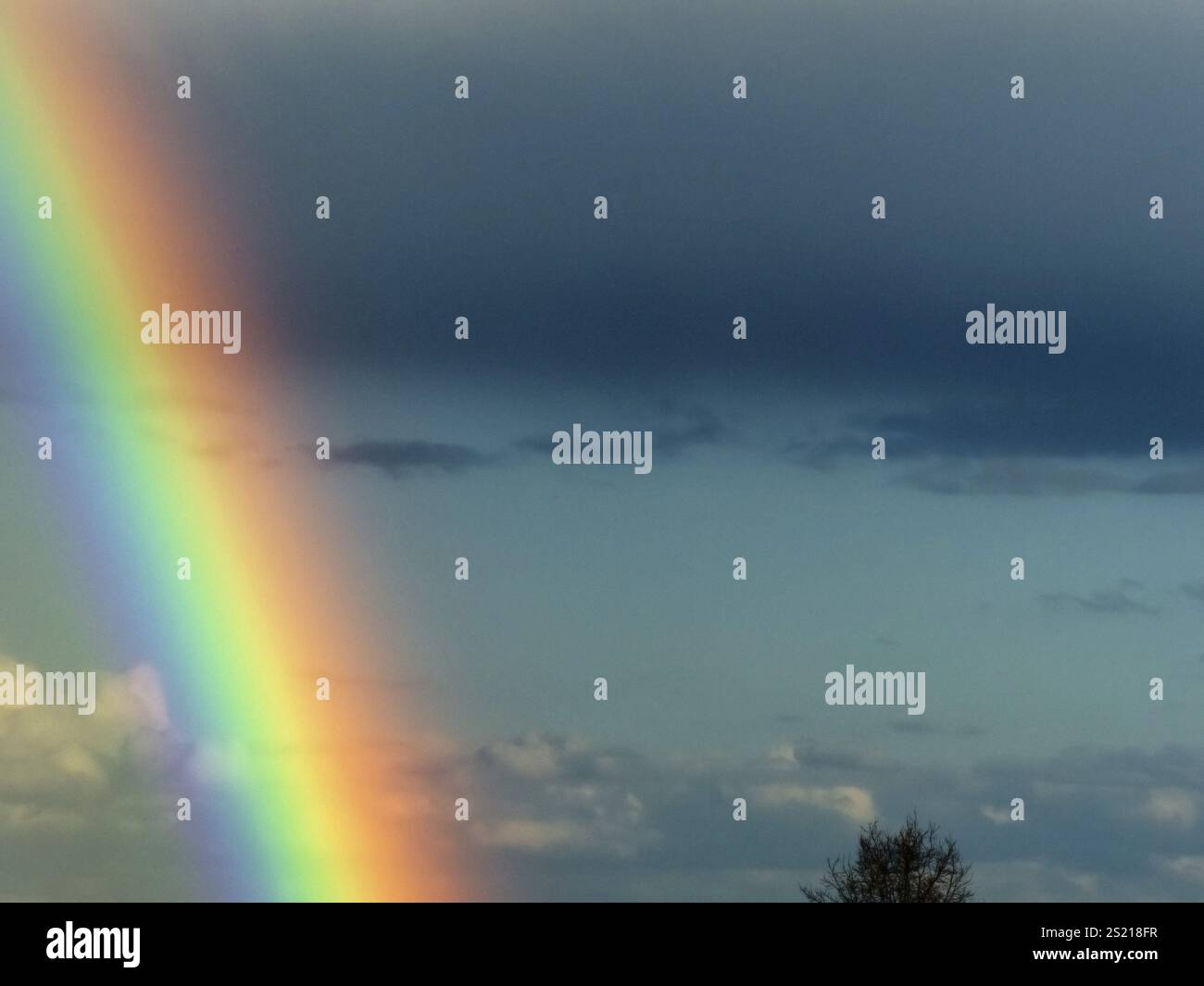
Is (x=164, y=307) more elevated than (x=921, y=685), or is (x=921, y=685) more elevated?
(x=164, y=307)

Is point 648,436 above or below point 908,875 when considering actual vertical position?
above

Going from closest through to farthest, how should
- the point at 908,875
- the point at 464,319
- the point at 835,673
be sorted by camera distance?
the point at 464,319 < the point at 835,673 < the point at 908,875

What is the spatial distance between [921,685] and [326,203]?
19912 millimetres
